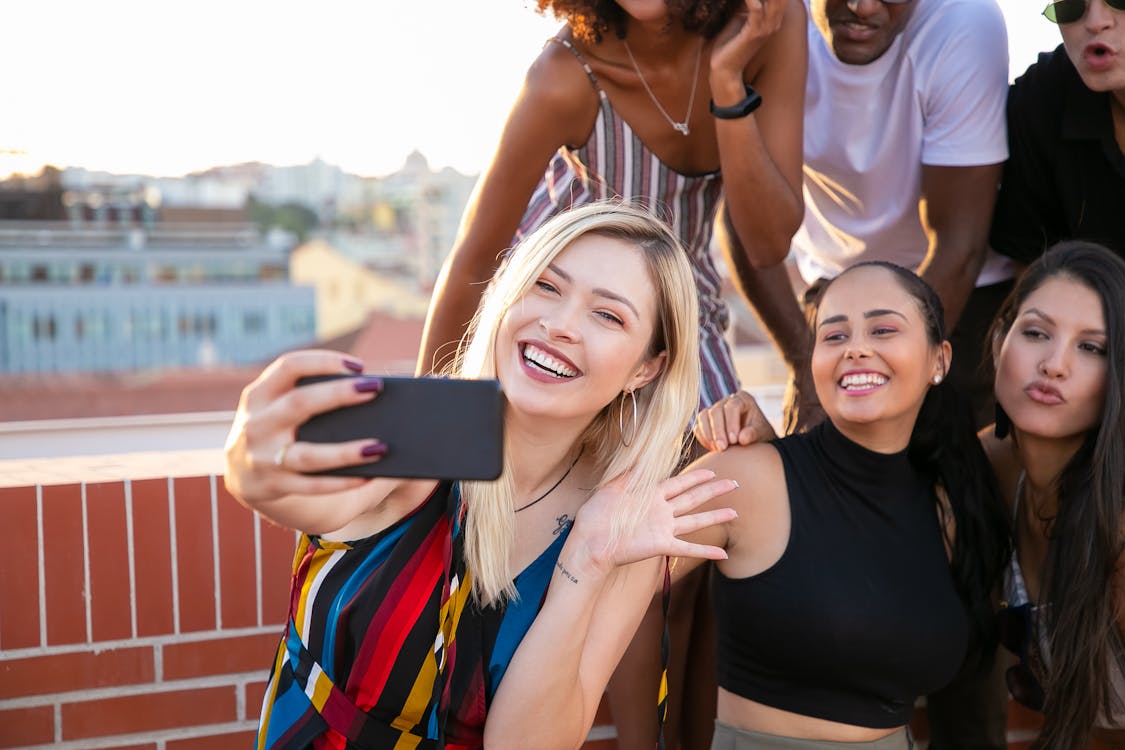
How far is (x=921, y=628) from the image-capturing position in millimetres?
2182

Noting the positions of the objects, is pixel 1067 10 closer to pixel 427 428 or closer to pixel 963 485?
pixel 963 485

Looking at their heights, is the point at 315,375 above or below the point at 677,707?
above

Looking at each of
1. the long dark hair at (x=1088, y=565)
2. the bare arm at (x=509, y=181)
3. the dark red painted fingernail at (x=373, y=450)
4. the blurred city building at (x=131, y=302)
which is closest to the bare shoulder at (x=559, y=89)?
the bare arm at (x=509, y=181)

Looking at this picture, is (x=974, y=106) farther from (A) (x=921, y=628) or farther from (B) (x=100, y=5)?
(B) (x=100, y=5)

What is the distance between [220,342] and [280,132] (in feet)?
48.7

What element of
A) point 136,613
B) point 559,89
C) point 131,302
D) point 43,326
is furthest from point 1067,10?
point 131,302

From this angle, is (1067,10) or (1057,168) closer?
(1067,10)

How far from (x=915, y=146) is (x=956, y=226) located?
213 mm

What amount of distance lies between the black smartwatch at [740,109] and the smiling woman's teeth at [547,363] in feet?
2.22

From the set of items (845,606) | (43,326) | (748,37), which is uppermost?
(748,37)

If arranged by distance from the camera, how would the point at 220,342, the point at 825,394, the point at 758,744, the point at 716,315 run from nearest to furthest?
the point at 758,744
the point at 825,394
the point at 716,315
the point at 220,342

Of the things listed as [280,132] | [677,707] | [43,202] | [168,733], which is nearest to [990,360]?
[677,707]

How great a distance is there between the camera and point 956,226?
8.97 ft

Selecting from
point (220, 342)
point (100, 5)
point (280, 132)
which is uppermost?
point (100, 5)
